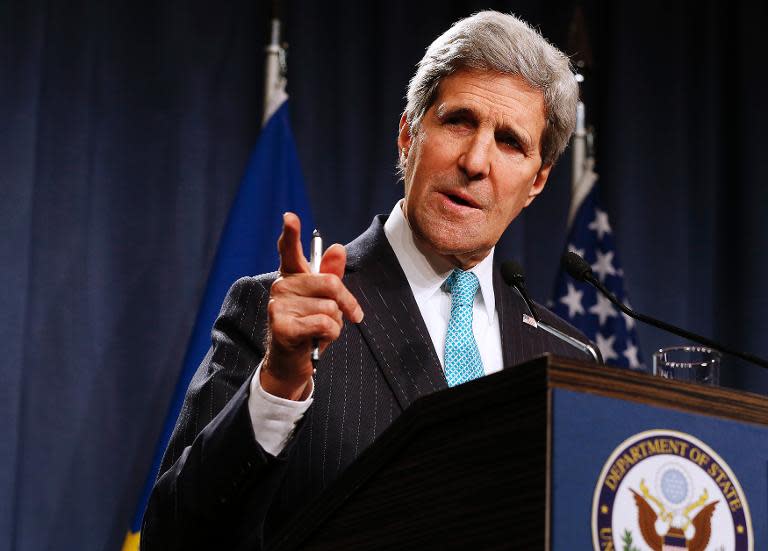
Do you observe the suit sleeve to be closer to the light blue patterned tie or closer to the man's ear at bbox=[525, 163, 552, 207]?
the light blue patterned tie

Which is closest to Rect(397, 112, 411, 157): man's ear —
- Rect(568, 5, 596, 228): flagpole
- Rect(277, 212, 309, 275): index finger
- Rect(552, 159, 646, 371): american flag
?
Rect(277, 212, 309, 275): index finger

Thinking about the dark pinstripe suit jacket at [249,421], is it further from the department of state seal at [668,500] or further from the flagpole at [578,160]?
the flagpole at [578,160]

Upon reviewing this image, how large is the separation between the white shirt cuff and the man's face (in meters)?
0.67

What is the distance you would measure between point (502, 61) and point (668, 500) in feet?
3.99

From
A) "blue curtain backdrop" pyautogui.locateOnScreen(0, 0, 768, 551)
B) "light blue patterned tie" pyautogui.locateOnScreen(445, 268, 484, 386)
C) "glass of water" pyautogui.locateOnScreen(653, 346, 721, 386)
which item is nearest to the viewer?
"glass of water" pyautogui.locateOnScreen(653, 346, 721, 386)

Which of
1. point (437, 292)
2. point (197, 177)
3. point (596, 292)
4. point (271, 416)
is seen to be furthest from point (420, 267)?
point (596, 292)

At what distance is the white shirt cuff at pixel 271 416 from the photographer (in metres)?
1.29

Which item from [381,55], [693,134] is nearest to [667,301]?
[693,134]

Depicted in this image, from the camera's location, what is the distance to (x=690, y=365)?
1485mm

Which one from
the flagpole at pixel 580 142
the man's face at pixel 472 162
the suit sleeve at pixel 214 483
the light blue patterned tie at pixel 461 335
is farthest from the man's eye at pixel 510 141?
the flagpole at pixel 580 142

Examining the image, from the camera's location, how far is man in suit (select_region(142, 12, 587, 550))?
128 cm

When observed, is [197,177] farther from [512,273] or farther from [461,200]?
[512,273]

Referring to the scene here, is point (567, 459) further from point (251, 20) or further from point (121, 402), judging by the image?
point (251, 20)

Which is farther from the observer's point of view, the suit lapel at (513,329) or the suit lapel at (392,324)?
the suit lapel at (513,329)
